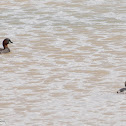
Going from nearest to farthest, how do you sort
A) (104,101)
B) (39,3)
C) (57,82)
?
(104,101) → (57,82) → (39,3)

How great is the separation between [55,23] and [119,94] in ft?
40.4

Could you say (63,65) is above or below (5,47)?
below

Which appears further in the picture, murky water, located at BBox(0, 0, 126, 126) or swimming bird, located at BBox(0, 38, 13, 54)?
swimming bird, located at BBox(0, 38, 13, 54)

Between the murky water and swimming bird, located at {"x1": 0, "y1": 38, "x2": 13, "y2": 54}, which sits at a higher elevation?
swimming bird, located at {"x1": 0, "y1": 38, "x2": 13, "y2": 54}

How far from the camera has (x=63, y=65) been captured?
18703 mm

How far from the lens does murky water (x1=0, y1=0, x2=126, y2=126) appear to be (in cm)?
1358

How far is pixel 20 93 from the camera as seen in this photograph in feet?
50.3

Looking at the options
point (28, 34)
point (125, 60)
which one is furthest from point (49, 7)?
point (125, 60)

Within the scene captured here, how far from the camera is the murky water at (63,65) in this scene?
13.6 m

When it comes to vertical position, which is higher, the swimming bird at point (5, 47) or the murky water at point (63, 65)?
the swimming bird at point (5, 47)

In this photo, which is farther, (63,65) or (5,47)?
(5,47)

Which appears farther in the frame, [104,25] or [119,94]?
[104,25]

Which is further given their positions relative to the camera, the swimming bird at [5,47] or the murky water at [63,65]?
the swimming bird at [5,47]

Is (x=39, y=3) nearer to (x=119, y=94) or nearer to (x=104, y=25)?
(x=104, y=25)
